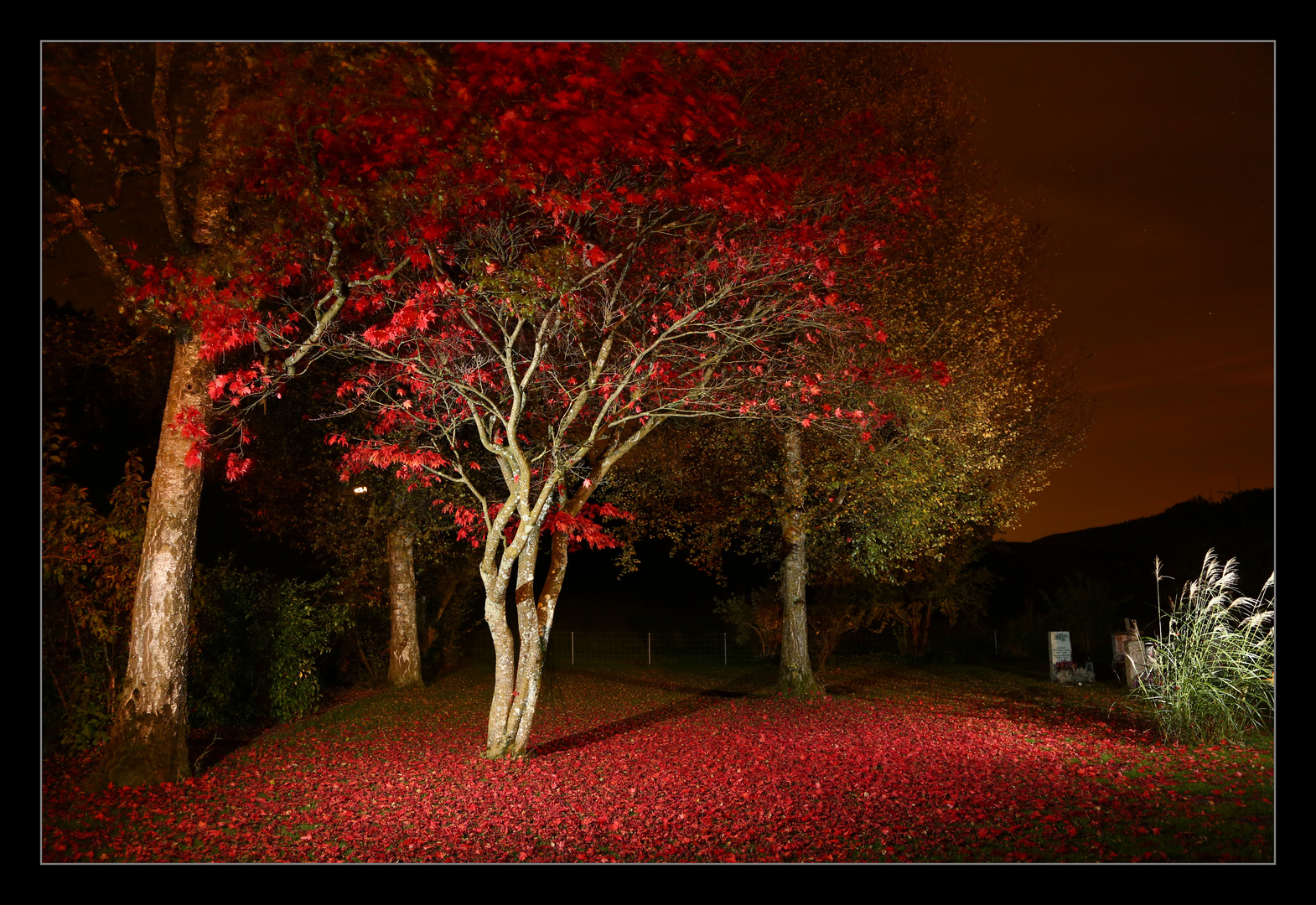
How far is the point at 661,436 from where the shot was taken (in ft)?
45.3

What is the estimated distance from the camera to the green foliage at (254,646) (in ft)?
35.0

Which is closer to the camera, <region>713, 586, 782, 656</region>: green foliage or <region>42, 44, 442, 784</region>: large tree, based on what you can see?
<region>42, 44, 442, 784</region>: large tree

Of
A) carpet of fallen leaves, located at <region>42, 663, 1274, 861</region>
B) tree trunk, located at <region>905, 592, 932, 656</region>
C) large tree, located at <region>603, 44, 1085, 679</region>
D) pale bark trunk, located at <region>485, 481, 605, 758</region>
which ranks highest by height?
large tree, located at <region>603, 44, 1085, 679</region>

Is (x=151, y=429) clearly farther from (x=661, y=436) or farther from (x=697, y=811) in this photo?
(x=697, y=811)

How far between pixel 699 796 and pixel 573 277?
5539 millimetres

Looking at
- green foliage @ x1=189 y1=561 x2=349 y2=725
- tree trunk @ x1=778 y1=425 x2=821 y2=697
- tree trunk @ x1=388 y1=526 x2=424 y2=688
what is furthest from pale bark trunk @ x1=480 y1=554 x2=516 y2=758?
tree trunk @ x1=388 y1=526 x2=424 y2=688

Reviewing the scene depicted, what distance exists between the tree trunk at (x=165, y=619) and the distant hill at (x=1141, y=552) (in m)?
24.4

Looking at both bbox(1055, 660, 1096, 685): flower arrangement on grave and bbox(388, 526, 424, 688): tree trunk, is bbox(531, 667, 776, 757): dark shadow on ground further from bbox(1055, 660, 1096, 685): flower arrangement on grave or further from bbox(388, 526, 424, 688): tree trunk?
bbox(1055, 660, 1096, 685): flower arrangement on grave

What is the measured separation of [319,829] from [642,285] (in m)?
6.59

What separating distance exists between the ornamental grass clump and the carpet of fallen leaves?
0.32m

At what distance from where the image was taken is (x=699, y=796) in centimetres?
764

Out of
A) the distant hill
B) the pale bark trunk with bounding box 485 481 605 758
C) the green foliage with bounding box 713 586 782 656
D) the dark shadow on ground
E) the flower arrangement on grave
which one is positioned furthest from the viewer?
the distant hill

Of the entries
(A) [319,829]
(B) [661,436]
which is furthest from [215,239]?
(B) [661,436]

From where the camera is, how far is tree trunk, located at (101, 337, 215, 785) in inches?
314
